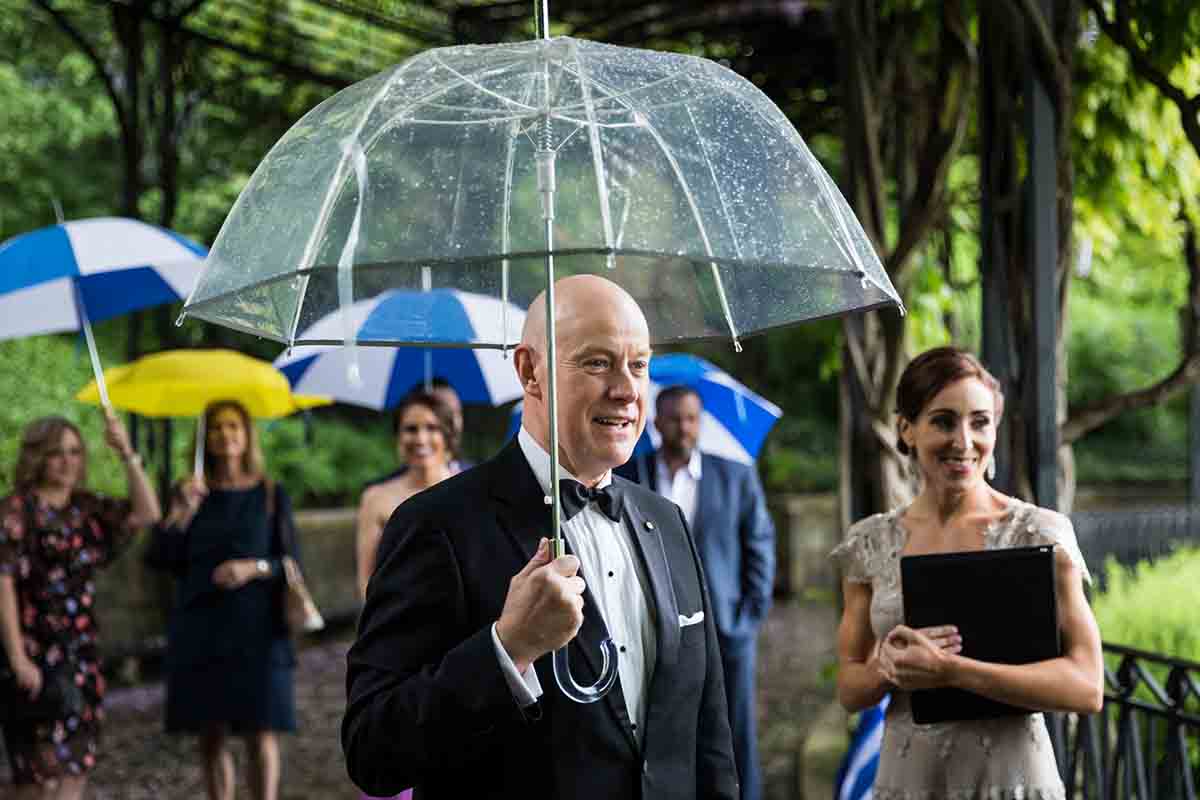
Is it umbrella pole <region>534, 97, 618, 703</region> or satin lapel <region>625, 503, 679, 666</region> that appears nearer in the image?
umbrella pole <region>534, 97, 618, 703</region>

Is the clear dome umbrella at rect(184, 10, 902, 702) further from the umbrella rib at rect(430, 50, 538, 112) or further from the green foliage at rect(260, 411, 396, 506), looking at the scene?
the green foliage at rect(260, 411, 396, 506)

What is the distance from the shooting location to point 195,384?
7.22 meters

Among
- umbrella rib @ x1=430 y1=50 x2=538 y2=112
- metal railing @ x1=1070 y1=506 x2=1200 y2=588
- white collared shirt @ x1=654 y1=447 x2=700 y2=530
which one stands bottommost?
metal railing @ x1=1070 y1=506 x2=1200 y2=588

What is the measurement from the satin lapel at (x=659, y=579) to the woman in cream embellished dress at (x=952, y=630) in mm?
986

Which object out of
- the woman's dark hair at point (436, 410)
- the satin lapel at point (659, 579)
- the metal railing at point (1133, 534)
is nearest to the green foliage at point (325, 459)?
the metal railing at point (1133, 534)

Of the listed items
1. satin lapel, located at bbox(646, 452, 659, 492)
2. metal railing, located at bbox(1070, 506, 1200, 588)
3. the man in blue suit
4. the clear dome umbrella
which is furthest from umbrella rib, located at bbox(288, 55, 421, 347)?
metal railing, located at bbox(1070, 506, 1200, 588)

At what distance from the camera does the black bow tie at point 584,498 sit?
2752 millimetres

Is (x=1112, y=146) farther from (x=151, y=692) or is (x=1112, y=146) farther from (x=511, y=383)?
(x=151, y=692)

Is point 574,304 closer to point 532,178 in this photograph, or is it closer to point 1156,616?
point 532,178

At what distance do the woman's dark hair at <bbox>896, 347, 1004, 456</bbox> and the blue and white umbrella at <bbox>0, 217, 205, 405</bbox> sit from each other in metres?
2.73

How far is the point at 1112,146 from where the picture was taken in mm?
6418

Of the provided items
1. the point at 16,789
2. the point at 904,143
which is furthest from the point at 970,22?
the point at 16,789

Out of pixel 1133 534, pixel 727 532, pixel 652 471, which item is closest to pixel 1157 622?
pixel 727 532

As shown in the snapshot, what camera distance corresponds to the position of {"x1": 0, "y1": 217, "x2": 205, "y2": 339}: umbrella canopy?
575 centimetres
